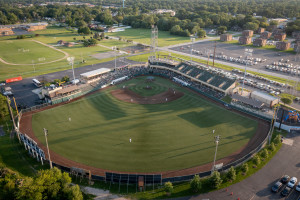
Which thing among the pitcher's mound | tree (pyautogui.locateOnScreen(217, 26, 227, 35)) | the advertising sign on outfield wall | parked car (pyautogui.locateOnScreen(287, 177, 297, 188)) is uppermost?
tree (pyautogui.locateOnScreen(217, 26, 227, 35))

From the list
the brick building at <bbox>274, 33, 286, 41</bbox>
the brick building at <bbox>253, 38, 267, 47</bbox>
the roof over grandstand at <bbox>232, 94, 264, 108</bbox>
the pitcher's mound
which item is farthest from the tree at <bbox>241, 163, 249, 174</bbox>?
the brick building at <bbox>274, 33, 286, 41</bbox>

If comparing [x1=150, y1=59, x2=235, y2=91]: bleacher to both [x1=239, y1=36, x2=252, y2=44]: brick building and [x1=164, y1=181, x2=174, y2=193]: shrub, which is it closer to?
[x1=164, y1=181, x2=174, y2=193]: shrub

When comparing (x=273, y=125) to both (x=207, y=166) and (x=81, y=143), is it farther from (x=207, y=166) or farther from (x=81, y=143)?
(x=81, y=143)

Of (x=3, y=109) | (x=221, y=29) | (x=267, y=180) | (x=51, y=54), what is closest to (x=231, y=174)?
(x=267, y=180)

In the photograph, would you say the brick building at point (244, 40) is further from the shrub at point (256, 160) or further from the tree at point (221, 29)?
the shrub at point (256, 160)

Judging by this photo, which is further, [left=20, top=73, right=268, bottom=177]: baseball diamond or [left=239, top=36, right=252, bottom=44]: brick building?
[left=239, top=36, right=252, bottom=44]: brick building

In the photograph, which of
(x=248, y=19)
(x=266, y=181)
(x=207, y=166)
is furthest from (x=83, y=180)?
(x=248, y=19)
